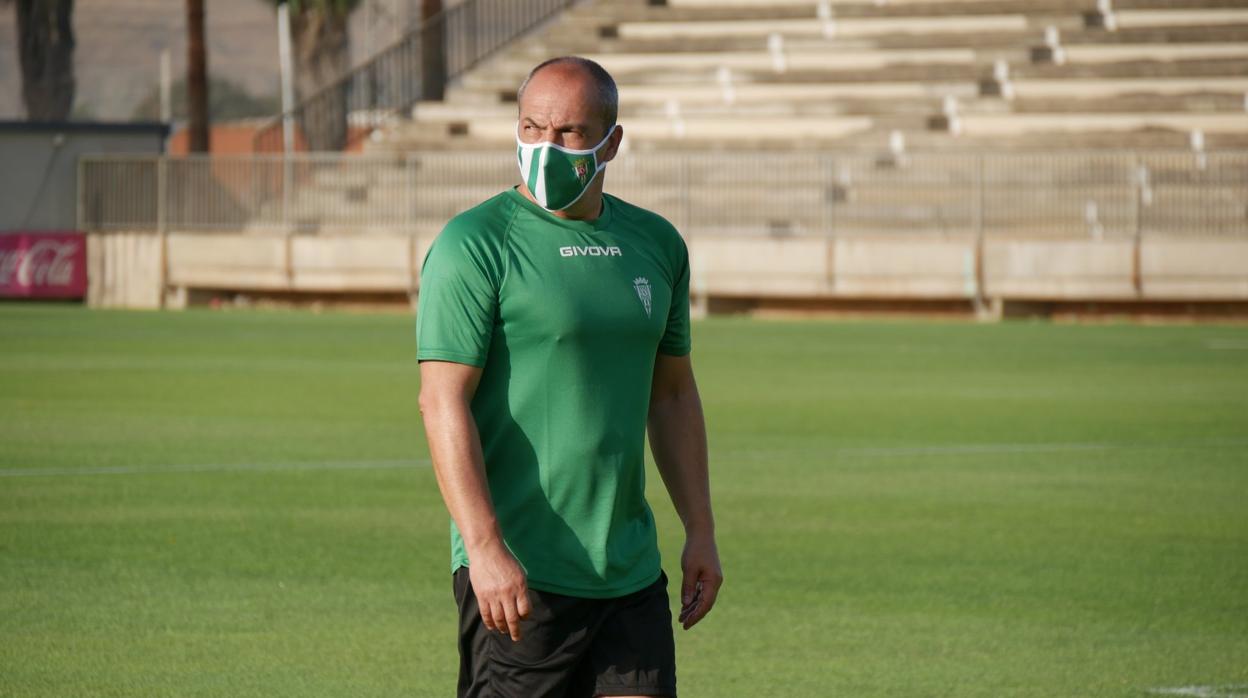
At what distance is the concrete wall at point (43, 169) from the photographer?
41812 millimetres

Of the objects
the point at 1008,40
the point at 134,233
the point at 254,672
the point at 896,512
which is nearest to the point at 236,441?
the point at 896,512

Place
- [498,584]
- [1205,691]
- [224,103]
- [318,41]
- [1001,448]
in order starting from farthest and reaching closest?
1. [224,103]
2. [318,41]
3. [1001,448]
4. [1205,691]
5. [498,584]

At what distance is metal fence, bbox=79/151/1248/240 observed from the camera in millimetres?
33438

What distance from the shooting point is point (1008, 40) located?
139 ft

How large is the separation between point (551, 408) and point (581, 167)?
519mm

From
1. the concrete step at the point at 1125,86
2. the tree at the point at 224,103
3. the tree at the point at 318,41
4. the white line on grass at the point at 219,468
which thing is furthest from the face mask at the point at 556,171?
the tree at the point at 224,103

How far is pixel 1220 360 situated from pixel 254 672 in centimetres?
1799

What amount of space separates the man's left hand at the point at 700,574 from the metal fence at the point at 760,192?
94.3 ft

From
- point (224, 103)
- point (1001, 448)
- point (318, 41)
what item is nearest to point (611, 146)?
point (1001, 448)

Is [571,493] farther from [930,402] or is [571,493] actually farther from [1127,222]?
[1127,222]

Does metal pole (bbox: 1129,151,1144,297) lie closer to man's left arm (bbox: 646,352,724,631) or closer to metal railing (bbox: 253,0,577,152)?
metal railing (bbox: 253,0,577,152)

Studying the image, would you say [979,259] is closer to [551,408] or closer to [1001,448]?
[1001,448]

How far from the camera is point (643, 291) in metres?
4.57

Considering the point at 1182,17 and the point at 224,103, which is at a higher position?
the point at 1182,17
